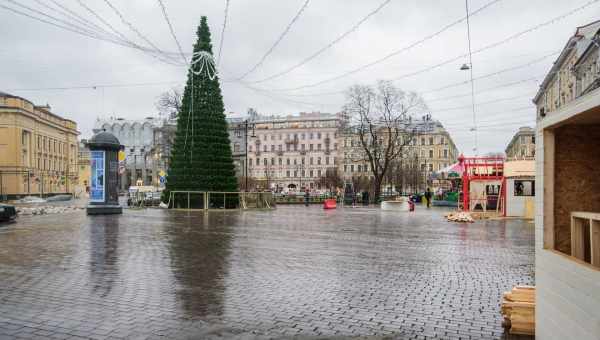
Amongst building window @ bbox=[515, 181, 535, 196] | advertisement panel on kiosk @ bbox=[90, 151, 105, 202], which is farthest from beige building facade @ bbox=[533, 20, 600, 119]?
advertisement panel on kiosk @ bbox=[90, 151, 105, 202]

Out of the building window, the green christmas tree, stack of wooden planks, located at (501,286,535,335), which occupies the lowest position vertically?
stack of wooden planks, located at (501,286,535,335)

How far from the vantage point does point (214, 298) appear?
6961 mm

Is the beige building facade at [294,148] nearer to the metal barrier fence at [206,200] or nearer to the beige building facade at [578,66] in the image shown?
the beige building facade at [578,66]

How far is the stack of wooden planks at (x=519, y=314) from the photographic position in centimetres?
539

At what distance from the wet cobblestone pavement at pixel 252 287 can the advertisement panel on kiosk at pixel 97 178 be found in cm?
1208

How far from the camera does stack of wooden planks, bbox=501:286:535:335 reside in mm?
5387

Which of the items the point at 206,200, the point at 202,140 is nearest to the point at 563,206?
the point at 206,200

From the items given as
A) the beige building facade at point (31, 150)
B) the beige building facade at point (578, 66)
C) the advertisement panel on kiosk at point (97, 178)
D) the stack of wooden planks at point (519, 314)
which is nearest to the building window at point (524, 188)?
the beige building facade at point (578, 66)

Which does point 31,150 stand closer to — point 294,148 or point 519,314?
point 294,148

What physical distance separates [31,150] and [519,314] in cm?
8407

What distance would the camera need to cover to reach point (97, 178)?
26547 mm

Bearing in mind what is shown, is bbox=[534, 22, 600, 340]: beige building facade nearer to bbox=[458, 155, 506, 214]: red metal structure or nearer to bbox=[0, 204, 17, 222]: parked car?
bbox=[0, 204, 17, 222]: parked car

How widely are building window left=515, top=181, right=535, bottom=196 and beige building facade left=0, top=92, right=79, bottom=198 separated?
61429 mm

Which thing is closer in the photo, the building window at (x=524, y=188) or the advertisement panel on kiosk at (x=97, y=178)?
the advertisement panel on kiosk at (x=97, y=178)
